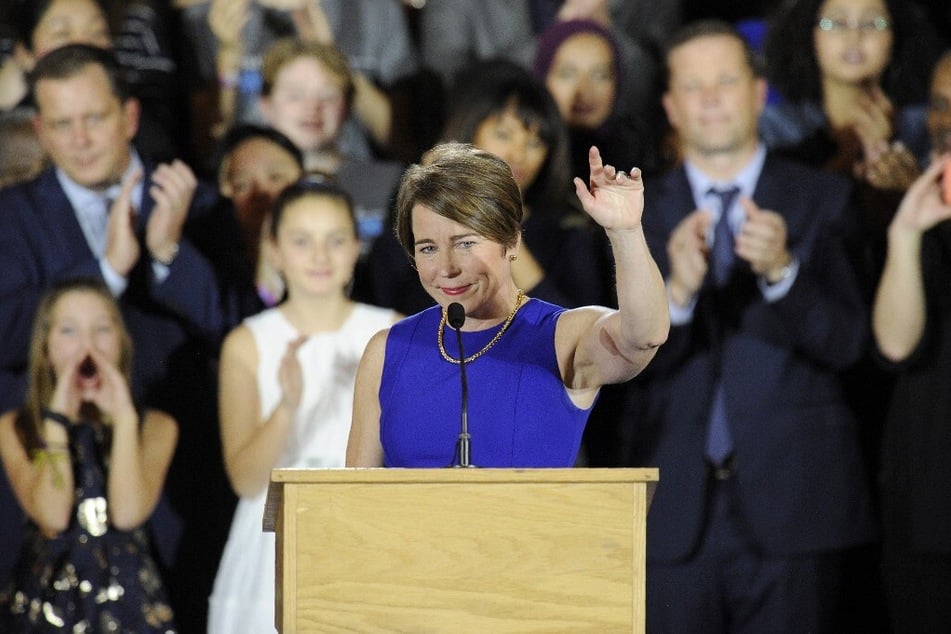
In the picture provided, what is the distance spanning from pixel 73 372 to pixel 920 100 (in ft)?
9.85

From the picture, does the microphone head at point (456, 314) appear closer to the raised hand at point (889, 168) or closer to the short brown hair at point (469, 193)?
the short brown hair at point (469, 193)

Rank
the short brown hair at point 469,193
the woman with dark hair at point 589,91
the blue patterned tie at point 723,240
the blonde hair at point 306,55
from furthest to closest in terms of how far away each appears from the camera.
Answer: the woman with dark hair at point 589,91 < the blonde hair at point 306,55 < the blue patterned tie at point 723,240 < the short brown hair at point 469,193

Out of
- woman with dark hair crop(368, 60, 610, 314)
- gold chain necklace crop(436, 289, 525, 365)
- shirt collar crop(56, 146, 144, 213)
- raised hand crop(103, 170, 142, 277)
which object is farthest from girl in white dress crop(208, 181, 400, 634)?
gold chain necklace crop(436, 289, 525, 365)

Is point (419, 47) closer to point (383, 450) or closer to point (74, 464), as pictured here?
point (74, 464)

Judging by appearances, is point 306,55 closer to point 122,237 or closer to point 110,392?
point 122,237

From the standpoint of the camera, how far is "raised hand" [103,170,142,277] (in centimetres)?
437

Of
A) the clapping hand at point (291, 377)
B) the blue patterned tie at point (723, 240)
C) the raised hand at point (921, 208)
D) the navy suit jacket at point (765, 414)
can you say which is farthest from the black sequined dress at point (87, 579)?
the raised hand at point (921, 208)

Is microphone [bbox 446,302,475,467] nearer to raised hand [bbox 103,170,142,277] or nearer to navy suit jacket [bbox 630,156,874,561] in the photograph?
navy suit jacket [bbox 630,156,874,561]

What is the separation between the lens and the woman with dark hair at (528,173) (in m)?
4.44

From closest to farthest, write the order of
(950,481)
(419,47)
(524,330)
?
(524,330) → (950,481) → (419,47)

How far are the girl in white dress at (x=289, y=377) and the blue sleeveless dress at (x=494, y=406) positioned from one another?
4.77ft

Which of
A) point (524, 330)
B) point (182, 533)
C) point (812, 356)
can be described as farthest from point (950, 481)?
point (182, 533)

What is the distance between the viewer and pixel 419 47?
5.73m

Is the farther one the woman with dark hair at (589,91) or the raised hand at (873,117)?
the woman with dark hair at (589,91)
